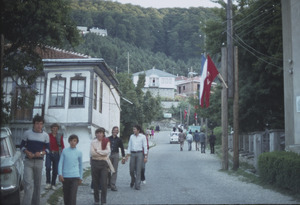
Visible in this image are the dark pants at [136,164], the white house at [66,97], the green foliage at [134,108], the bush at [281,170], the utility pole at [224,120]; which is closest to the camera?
the bush at [281,170]

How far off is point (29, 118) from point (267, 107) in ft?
47.0

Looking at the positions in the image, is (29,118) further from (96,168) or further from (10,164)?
(10,164)

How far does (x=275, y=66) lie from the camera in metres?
18.4

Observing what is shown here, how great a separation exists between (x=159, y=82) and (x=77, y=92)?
76.0 meters

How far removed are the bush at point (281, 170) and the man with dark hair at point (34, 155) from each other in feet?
20.7

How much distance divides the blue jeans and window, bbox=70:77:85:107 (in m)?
15.6

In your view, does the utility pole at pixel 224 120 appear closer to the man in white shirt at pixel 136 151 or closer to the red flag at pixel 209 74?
the red flag at pixel 209 74

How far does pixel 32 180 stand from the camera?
8430 mm

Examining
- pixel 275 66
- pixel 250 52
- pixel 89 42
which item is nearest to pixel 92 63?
pixel 250 52

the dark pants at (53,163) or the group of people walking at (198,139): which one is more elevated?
the group of people walking at (198,139)

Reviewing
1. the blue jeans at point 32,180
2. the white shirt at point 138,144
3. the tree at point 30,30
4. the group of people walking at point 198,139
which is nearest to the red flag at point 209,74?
the white shirt at point 138,144

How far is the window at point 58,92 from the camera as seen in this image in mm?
24266

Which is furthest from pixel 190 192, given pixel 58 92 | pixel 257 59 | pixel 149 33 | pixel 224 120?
pixel 149 33

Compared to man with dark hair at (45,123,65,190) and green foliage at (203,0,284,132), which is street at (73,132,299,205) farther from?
green foliage at (203,0,284,132)
